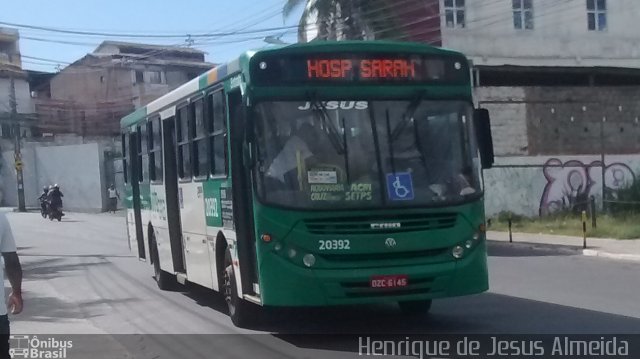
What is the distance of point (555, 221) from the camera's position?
27.9 meters

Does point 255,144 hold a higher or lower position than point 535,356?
higher

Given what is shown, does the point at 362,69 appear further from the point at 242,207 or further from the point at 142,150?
the point at 142,150

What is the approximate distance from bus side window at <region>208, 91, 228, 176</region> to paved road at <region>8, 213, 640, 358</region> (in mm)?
1925

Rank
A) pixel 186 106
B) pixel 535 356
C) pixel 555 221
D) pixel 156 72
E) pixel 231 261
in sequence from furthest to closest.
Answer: pixel 156 72 → pixel 555 221 → pixel 186 106 → pixel 231 261 → pixel 535 356

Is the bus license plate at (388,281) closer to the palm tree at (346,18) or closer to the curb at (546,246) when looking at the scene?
the curb at (546,246)

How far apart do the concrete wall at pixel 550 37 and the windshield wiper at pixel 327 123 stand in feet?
83.9

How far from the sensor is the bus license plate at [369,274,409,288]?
28.6ft

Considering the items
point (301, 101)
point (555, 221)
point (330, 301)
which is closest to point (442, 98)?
point (301, 101)

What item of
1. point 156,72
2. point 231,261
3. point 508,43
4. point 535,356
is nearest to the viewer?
point 535,356

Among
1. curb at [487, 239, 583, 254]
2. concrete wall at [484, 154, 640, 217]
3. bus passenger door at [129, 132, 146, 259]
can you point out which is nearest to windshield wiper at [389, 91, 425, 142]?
bus passenger door at [129, 132, 146, 259]

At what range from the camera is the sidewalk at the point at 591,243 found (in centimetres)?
1831

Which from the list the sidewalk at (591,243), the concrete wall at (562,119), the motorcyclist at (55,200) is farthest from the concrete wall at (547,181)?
the motorcyclist at (55,200)

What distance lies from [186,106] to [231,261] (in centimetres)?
272

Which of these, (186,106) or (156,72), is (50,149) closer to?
(156,72)
